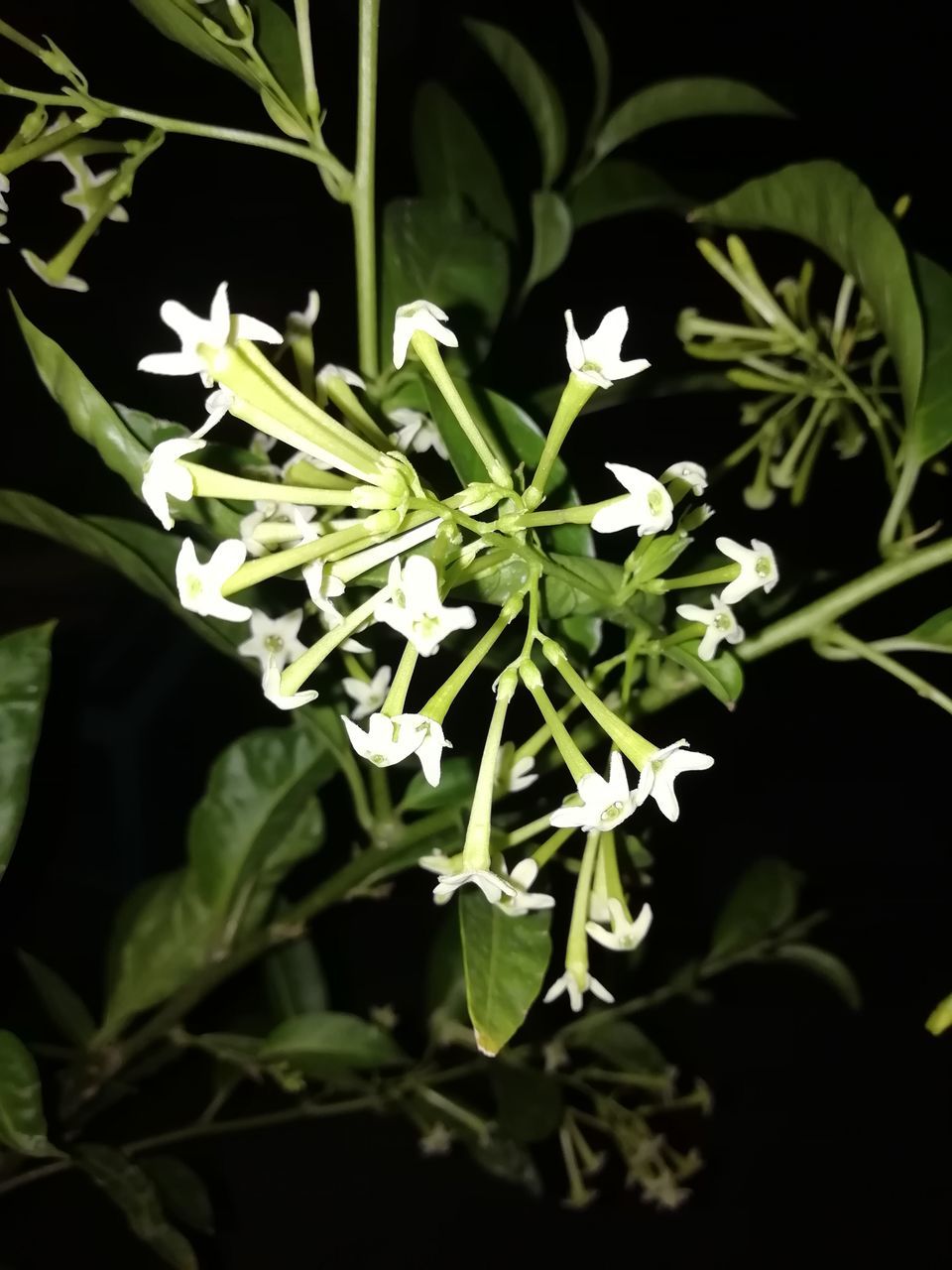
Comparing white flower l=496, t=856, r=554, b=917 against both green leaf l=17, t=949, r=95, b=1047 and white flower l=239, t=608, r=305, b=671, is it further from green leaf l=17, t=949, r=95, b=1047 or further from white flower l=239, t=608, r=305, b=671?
green leaf l=17, t=949, r=95, b=1047

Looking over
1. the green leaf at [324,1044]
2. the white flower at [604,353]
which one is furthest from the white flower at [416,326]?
the green leaf at [324,1044]

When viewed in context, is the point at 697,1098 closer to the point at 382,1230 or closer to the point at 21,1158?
the point at 382,1230

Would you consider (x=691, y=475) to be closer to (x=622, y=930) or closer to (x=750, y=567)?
(x=750, y=567)

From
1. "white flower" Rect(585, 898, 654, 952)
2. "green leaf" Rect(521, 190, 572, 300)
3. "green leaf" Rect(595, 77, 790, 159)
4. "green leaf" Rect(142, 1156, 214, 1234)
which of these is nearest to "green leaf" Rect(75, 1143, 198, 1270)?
"green leaf" Rect(142, 1156, 214, 1234)

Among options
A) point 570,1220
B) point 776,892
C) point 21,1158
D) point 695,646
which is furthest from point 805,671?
point 21,1158

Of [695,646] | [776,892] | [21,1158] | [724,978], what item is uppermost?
[695,646]

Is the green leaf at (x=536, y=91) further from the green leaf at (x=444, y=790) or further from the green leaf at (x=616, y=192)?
the green leaf at (x=444, y=790)

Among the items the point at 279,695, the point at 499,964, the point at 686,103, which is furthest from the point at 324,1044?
the point at 686,103
